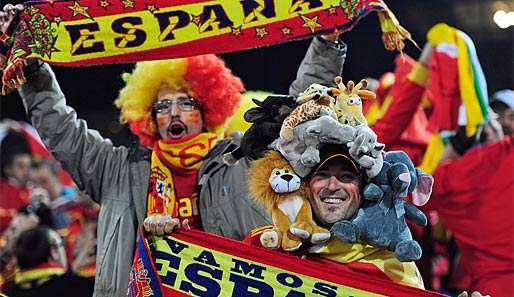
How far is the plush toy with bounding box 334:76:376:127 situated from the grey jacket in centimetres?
71

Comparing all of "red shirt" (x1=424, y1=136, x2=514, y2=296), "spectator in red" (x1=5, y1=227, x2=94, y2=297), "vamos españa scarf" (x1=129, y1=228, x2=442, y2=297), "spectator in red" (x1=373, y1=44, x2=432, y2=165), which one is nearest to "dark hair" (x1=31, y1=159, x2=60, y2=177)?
"spectator in red" (x1=5, y1=227, x2=94, y2=297)

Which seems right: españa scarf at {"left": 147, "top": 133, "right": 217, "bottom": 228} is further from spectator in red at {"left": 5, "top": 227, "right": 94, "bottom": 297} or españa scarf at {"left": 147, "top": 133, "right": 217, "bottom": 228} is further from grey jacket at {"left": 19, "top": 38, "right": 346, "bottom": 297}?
spectator in red at {"left": 5, "top": 227, "right": 94, "bottom": 297}

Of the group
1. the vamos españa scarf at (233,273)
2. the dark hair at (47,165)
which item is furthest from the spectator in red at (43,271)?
the dark hair at (47,165)

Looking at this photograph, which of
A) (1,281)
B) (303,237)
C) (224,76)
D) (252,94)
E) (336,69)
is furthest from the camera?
(1,281)

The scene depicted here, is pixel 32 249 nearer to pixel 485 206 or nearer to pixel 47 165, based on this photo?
pixel 485 206

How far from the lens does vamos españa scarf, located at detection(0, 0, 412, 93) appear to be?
4.24 meters

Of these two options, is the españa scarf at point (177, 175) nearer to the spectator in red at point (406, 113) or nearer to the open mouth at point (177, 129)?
the open mouth at point (177, 129)

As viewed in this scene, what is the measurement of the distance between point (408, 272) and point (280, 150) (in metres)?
0.56

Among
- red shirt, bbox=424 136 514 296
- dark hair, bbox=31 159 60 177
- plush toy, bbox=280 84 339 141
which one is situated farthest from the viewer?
dark hair, bbox=31 159 60 177

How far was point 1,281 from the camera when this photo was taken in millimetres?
5953

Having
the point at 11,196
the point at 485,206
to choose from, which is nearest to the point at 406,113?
the point at 485,206

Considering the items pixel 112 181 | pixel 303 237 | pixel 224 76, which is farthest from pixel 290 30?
pixel 303 237

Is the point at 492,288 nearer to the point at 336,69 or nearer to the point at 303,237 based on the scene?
the point at 336,69

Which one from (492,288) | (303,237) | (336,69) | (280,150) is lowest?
(492,288)
